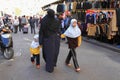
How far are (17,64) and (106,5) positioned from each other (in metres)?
8.38

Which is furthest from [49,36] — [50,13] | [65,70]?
[65,70]

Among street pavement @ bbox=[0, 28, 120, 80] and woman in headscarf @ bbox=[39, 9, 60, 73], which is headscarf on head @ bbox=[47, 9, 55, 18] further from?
street pavement @ bbox=[0, 28, 120, 80]

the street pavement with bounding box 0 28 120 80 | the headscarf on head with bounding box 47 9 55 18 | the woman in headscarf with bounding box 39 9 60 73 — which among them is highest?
the headscarf on head with bounding box 47 9 55 18

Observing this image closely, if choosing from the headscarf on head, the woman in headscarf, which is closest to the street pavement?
the woman in headscarf

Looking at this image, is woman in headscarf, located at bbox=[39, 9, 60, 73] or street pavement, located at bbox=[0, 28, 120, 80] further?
woman in headscarf, located at bbox=[39, 9, 60, 73]

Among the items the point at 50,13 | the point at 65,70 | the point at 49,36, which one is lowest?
the point at 65,70

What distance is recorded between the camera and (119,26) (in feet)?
47.8

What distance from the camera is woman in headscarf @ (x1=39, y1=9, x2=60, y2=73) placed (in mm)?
9305

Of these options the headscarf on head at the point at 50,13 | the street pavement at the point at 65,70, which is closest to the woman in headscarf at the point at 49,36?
the headscarf on head at the point at 50,13

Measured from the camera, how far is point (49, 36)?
9.36 meters

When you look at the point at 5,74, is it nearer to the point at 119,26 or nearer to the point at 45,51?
the point at 45,51

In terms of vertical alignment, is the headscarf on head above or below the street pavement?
above

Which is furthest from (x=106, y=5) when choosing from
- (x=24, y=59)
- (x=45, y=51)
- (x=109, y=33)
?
(x=45, y=51)

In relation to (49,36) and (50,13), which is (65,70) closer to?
(49,36)
